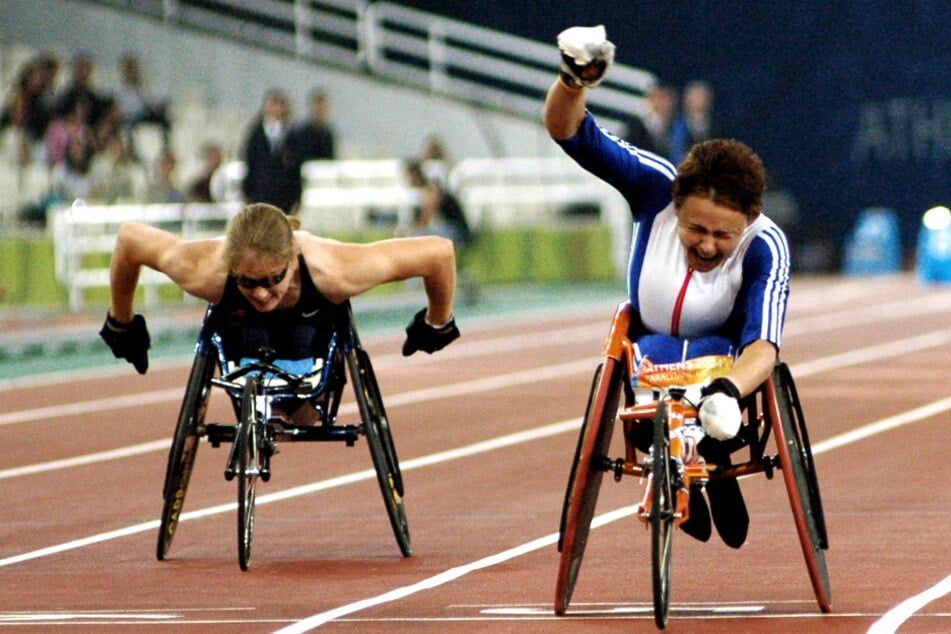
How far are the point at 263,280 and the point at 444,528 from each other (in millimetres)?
1865

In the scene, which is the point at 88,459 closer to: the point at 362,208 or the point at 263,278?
the point at 263,278

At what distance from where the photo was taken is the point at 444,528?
10031 mm

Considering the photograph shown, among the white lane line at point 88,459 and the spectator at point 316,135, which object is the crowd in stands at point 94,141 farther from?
the white lane line at point 88,459

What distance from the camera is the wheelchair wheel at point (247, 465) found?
28.1 ft

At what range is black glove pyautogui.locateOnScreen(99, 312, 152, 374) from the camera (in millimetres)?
9156

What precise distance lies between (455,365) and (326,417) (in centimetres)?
1136

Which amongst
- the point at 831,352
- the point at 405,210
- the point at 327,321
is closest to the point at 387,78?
the point at 405,210

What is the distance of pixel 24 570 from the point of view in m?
8.84

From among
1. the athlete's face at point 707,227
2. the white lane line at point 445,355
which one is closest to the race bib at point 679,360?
the athlete's face at point 707,227

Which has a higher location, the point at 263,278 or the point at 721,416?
the point at 263,278

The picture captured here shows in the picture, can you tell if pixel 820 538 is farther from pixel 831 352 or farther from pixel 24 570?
pixel 831 352

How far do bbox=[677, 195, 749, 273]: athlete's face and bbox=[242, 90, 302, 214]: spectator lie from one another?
16.7 metres

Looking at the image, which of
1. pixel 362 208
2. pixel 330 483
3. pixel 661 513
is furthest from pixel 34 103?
pixel 661 513

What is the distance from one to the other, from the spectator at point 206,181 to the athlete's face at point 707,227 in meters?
19.1
